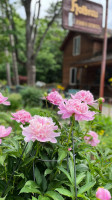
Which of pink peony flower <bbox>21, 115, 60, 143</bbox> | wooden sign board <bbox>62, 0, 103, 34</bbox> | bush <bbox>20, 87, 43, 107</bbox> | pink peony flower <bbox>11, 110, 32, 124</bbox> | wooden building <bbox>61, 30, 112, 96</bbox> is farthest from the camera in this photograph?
wooden building <bbox>61, 30, 112, 96</bbox>

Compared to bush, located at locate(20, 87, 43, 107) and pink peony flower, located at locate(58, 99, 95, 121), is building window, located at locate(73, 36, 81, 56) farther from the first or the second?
pink peony flower, located at locate(58, 99, 95, 121)

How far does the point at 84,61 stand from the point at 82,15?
8287 millimetres

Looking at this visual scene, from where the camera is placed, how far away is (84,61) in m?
11.9

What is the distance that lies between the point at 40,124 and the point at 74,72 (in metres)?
13.5

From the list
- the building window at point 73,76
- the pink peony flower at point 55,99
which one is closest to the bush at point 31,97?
the pink peony flower at point 55,99

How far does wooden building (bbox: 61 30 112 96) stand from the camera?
448 inches

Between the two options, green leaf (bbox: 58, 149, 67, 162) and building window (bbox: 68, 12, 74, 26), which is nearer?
green leaf (bbox: 58, 149, 67, 162)

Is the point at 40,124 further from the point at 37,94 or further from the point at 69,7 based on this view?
the point at 37,94

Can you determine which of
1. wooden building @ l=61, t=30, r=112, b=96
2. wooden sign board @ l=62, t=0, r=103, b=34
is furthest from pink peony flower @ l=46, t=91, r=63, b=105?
wooden building @ l=61, t=30, r=112, b=96

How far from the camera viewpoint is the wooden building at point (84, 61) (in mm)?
11375

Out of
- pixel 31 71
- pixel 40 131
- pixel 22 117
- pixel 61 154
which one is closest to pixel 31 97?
pixel 31 71

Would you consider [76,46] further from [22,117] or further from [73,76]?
[22,117]

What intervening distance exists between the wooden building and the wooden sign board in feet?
20.8

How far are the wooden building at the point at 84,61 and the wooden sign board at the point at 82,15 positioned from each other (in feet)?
20.8
